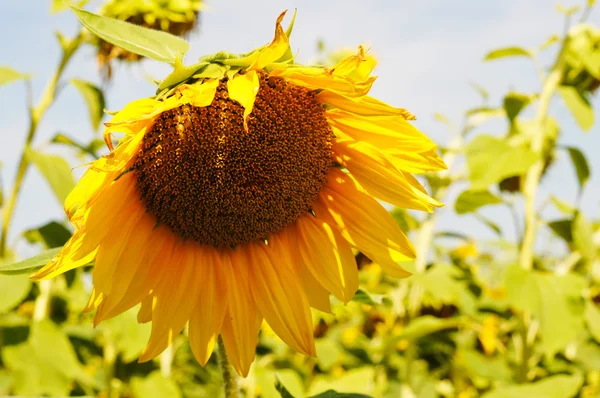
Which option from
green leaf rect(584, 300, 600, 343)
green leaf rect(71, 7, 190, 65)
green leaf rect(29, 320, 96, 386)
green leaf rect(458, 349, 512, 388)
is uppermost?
green leaf rect(71, 7, 190, 65)

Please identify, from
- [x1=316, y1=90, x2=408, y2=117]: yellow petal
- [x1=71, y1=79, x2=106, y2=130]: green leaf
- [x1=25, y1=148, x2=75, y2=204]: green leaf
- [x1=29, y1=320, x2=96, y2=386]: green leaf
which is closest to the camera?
[x1=316, y1=90, x2=408, y2=117]: yellow petal

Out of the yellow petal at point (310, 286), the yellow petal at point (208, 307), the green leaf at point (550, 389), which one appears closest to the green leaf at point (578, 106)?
the green leaf at point (550, 389)

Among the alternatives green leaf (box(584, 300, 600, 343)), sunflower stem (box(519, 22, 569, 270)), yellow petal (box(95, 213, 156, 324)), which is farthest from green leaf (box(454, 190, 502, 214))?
yellow petal (box(95, 213, 156, 324))

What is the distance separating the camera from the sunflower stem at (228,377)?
1.17 m

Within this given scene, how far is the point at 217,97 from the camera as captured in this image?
1112 millimetres

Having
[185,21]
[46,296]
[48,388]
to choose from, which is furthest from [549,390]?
[46,296]

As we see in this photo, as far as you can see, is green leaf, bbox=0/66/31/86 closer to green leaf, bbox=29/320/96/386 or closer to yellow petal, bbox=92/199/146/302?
green leaf, bbox=29/320/96/386

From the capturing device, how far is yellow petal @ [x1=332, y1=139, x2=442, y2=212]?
117cm

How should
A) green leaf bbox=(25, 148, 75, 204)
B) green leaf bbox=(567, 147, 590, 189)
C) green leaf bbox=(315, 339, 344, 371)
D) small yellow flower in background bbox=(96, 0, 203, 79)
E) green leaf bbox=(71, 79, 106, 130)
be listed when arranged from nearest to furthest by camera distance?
green leaf bbox=(25, 148, 75, 204)
small yellow flower in background bbox=(96, 0, 203, 79)
green leaf bbox=(71, 79, 106, 130)
green leaf bbox=(567, 147, 590, 189)
green leaf bbox=(315, 339, 344, 371)

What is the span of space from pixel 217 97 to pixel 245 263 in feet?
1.13

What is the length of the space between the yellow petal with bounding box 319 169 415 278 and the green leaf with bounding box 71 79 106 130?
4.77ft

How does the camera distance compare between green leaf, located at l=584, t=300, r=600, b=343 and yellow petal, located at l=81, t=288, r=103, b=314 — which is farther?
green leaf, located at l=584, t=300, r=600, b=343

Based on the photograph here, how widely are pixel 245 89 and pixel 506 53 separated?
2.12 meters

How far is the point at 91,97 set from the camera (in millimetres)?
2473
